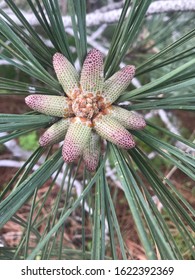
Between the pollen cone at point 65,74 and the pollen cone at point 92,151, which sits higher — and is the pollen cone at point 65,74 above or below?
above

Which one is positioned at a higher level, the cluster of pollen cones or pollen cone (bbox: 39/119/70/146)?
the cluster of pollen cones

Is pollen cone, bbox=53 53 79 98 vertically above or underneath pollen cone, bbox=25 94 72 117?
above

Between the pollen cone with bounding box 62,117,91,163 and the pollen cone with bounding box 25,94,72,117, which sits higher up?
the pollen cone with bounding box 25,94,72,117

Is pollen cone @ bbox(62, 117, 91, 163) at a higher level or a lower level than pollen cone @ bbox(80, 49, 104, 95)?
lower

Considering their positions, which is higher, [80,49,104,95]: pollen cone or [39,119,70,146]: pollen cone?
[80,49,104,95]: pollen cone

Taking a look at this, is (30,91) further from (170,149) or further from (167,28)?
(167,28)

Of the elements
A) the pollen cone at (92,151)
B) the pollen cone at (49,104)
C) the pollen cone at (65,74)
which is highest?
the pollen cone at (65,74)

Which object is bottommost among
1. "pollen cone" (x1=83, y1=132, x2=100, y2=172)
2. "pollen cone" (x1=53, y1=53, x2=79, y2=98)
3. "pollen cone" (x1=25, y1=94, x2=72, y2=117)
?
"pollen cone" (x1=83, y1=132, x2=100, y2=172)
